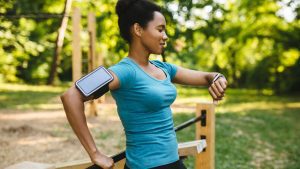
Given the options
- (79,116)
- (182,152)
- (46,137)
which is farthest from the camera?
(46,137)

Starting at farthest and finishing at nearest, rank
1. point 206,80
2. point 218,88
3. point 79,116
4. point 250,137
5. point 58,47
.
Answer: point 58,47
point 250,137
point 206,80
point 218,88
point 79,116

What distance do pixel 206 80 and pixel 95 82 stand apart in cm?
75

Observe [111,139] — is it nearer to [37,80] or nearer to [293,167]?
[293,167]

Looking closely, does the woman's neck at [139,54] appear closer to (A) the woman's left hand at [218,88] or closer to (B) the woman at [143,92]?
(B) the woman at [143,92]

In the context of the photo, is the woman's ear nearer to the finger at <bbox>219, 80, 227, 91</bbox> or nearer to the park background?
the finger at <bbox>219, 80, 227, 91</bbox>

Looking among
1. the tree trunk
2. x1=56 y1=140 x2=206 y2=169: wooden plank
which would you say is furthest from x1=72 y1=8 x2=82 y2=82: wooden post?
the tree trunk

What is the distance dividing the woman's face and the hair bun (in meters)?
0.12

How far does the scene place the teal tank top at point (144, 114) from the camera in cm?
193

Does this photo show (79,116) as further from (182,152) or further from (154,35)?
(182,152)

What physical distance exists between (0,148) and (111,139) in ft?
6.18

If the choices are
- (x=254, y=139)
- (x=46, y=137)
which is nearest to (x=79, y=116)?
(x=46, y=137)

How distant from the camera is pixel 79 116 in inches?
69.6

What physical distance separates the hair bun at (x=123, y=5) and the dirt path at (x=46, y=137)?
4.37m

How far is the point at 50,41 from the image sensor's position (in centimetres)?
2370
